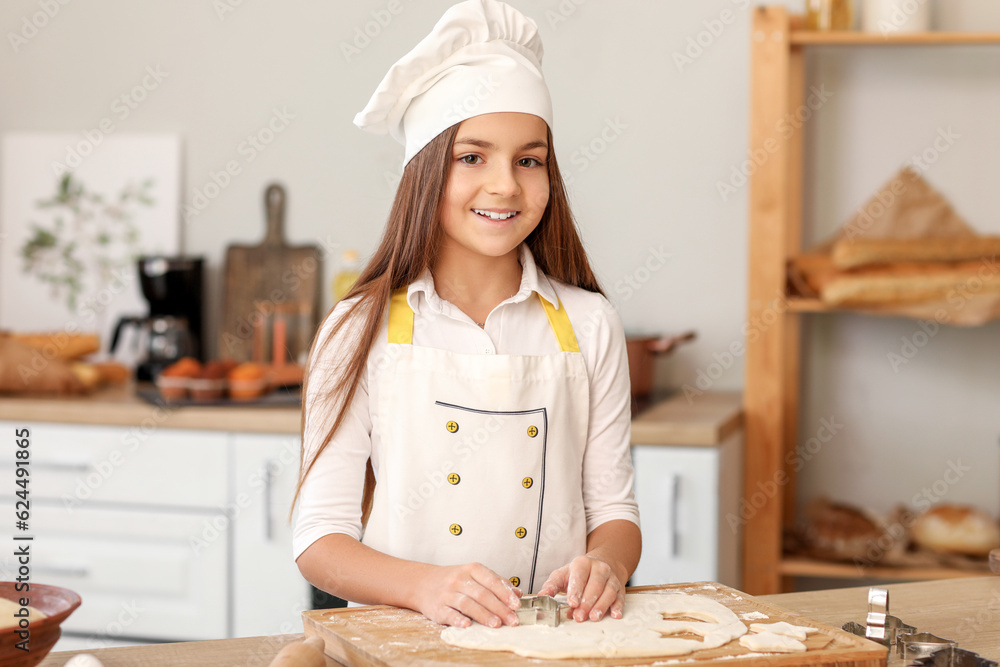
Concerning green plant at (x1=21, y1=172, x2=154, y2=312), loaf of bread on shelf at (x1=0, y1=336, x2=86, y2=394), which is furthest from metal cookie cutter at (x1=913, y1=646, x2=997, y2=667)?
green plant at (x1=21, y1=172, x2=154, y2=312)

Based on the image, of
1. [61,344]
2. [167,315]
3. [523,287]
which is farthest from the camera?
[167,315]

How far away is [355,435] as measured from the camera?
1095mm

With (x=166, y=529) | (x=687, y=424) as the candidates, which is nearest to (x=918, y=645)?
(x=687, y=424)

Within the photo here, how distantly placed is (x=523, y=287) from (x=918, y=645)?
55 centimetres

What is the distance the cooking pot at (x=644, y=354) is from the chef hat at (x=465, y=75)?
2.99 ft

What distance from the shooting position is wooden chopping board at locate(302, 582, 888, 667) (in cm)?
75

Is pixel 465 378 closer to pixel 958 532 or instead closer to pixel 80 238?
pixel 958 532

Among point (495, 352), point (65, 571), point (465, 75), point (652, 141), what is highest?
point (652, 141)

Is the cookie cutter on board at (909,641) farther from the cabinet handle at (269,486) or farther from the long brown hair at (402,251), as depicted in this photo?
the cabinet handle at (269,486)

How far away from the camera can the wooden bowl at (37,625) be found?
0.68 m

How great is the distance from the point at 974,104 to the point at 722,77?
1.69 ft

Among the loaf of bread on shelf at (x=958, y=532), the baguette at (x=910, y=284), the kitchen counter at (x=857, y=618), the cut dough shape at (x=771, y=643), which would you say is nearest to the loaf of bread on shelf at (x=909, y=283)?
the baguette at (x=910, y=284)

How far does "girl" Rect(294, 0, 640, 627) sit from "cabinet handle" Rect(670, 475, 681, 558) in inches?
23.4

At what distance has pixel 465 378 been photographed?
1.10 metres
